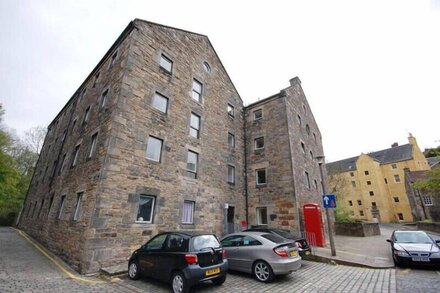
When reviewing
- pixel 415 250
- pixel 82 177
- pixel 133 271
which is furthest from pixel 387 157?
pixel 82 177

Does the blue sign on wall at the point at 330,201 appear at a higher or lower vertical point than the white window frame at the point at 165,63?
lower

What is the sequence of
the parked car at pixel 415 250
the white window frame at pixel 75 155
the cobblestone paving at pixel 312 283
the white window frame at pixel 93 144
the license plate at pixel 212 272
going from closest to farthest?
the license plate at pixel 212 272 < the cobblestone paving at pixel 312 283 < the parked car at pixel 415 250 < the white window frame at pixel 93 144 < the white window frame at pixel 75 155

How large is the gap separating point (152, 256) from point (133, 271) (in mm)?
1239

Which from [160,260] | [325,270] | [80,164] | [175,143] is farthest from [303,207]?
[80,164]

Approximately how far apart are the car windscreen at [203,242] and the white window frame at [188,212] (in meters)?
5.40

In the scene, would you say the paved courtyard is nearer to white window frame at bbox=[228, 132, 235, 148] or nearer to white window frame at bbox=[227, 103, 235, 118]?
white window frame at bbox=[228, 132, 235, 148]

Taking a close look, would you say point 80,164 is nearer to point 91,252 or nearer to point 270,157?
point 91,252

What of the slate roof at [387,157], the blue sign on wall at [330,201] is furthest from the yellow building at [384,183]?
the blue sign on wall at [330,201]

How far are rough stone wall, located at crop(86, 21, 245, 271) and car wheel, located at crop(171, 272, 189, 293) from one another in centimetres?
389

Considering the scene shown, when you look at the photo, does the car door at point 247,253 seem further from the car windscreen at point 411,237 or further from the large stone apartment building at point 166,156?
the car windscreen at point 411,237

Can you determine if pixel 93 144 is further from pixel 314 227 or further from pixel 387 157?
pixel 387 157

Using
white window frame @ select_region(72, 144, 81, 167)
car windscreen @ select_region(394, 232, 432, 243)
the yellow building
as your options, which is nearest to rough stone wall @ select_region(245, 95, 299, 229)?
car windscreen @ select_region(394, 232, 432, 243)

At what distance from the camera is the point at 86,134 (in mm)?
11703

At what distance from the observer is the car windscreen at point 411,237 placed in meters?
9.22
